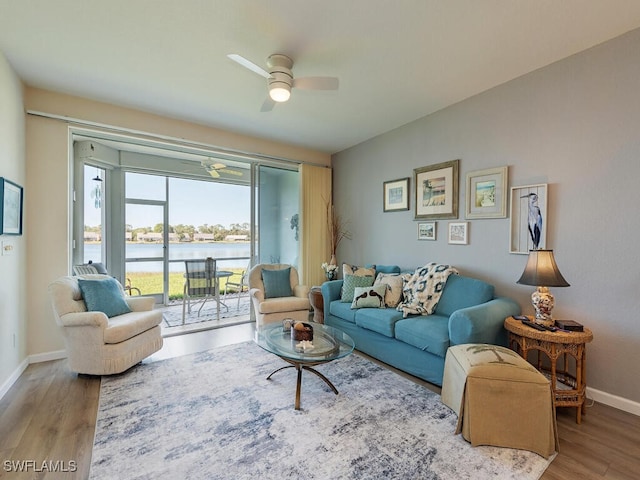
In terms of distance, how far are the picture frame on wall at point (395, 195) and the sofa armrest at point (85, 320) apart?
3.59 metres

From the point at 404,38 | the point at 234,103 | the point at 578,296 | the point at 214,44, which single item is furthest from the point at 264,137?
the point at 578,296

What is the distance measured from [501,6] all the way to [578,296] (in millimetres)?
2313

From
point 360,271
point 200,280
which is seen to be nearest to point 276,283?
point 360,271

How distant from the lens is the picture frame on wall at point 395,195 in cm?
398

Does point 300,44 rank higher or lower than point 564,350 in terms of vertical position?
higher

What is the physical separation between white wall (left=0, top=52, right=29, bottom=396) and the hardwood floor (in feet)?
0.99

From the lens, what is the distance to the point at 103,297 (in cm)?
295

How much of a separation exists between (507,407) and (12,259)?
419cm

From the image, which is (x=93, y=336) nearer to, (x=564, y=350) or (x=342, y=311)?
(x=342, y=311)

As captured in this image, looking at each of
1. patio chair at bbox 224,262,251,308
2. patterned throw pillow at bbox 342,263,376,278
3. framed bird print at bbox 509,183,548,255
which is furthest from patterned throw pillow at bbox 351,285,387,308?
patio chair at bbox 224,262,251,308

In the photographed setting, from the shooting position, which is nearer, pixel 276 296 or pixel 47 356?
pixel 47 356

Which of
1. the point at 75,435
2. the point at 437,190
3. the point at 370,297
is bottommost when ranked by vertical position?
the point at 75,435

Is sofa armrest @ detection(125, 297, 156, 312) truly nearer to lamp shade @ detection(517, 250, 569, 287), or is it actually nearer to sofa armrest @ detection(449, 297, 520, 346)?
sofa armrest @ detection(449, 297, 520, 346)

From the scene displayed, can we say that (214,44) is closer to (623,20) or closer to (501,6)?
(501,6)
